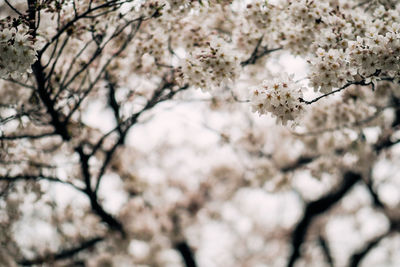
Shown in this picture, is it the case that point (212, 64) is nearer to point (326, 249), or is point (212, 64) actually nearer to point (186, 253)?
point (186, 253)

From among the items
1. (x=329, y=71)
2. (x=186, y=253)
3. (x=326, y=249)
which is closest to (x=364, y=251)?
(x=326, y=249)

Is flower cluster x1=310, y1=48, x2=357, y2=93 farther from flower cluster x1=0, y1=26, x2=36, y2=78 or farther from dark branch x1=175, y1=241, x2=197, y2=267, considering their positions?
dark branch x1=175, y1=241, x2=197, y2=267

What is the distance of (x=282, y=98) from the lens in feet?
8.29

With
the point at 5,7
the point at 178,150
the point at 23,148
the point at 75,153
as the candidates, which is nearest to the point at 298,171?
the point at 178,150

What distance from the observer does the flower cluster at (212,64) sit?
309 cm

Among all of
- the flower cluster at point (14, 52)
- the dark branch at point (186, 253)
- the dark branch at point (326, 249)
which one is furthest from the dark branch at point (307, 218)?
the flower cluster at point (14, 52)

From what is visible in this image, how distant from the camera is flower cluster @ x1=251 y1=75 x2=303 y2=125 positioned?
2525 mm

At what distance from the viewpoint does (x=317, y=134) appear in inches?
221

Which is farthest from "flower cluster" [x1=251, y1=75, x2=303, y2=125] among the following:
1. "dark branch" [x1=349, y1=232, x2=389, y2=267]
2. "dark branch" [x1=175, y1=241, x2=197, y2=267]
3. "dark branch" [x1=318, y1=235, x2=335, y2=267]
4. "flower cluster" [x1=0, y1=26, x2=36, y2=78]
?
"dark branch" [x1=318, y1=235, x2=335, y2=267]

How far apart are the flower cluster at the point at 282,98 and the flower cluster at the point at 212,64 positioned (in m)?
0.62

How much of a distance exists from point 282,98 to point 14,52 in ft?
7.17

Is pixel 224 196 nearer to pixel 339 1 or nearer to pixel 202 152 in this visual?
pixel 202 152

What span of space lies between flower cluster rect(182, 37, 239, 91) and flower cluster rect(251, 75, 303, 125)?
62 centimetres

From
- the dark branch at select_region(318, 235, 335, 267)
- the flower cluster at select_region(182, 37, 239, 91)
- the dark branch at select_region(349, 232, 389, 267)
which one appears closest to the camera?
the flower cluster at select_region(182, 37, 239, 91)
